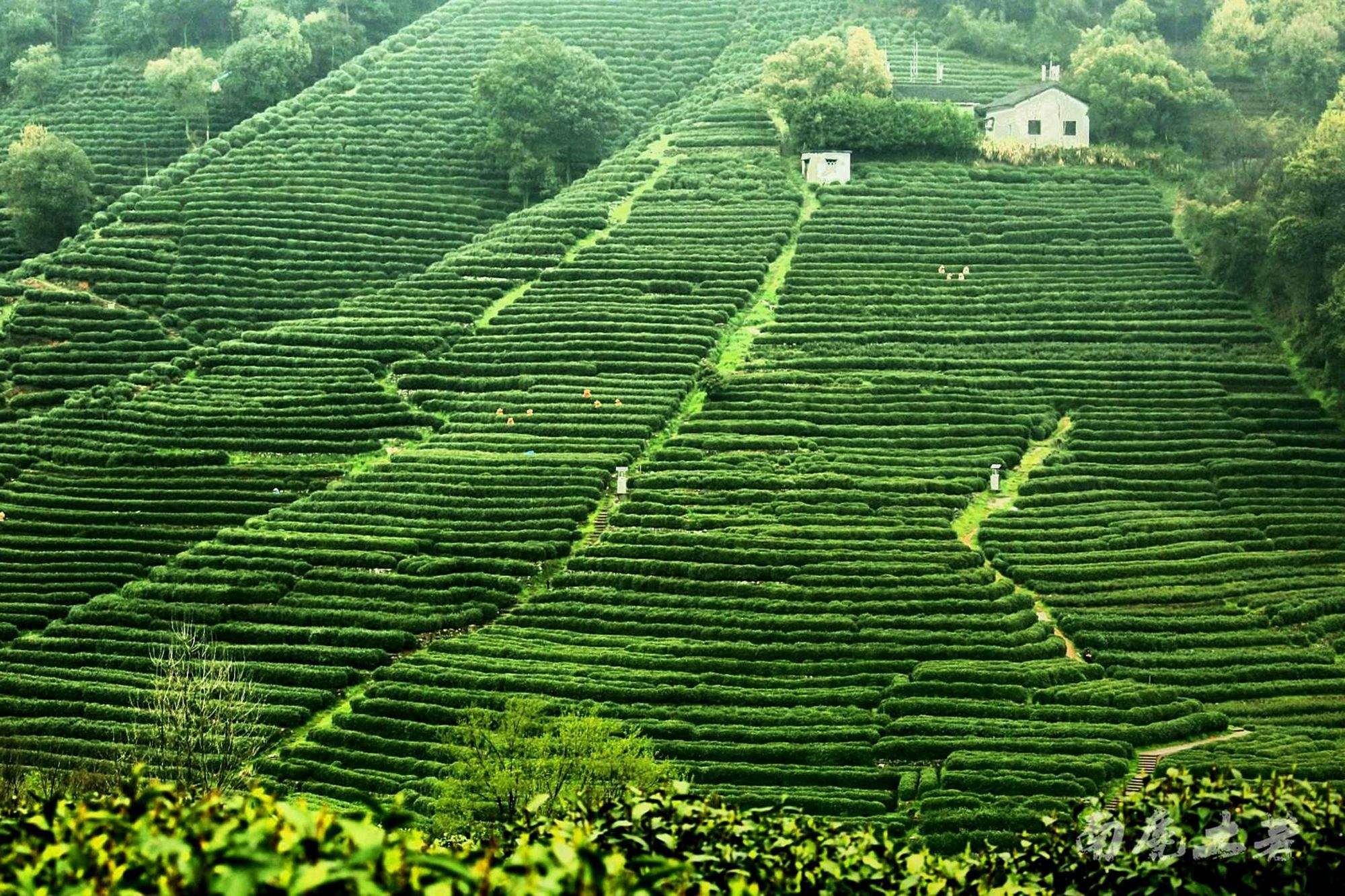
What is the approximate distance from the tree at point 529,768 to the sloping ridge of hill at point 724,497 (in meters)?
2.57

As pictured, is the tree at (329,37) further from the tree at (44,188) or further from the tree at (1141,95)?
the tree at (1141,95)

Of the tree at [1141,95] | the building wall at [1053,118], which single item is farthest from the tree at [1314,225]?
the building wall at [1053,118]

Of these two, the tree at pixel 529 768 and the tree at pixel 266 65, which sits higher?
the tree at pixel 266 65

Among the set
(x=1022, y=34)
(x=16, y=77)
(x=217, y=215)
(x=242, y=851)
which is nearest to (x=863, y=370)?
(x=217, y=215)

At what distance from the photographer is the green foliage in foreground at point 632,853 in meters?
13.5

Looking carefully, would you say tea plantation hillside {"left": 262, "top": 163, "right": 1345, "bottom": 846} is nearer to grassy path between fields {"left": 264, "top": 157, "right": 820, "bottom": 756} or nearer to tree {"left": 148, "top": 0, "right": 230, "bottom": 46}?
grassy path between fields {"left": 264, "top": 157, "right": 820, "bottom": 756}

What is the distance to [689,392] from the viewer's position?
210 feet

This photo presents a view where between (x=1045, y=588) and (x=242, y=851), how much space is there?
129 ft

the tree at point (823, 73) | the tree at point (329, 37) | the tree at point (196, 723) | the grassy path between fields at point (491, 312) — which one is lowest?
the tree at point (196, 723)

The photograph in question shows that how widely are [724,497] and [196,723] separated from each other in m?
21.6

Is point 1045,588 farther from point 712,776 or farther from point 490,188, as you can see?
point 490,188

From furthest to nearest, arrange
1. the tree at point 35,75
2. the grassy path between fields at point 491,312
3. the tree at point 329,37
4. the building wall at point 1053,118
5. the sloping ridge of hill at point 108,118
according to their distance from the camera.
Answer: the tree at point 329,37 → the tree at point 35,75 → the sloping ridge of hill at point 108,118 → the building wall at point 1053,118 → the grassy path between fields at point 491,312

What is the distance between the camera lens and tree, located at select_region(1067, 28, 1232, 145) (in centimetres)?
8519

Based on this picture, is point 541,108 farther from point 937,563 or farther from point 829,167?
point 937,563
